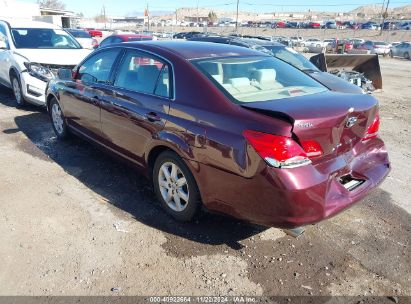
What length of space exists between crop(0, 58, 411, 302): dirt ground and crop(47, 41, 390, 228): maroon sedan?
0.41m

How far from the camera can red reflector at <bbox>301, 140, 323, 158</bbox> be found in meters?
2.84

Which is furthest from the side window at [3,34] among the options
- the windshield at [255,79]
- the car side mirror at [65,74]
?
the windshield at [255,79]

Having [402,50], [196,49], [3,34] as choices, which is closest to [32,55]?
[3,34]

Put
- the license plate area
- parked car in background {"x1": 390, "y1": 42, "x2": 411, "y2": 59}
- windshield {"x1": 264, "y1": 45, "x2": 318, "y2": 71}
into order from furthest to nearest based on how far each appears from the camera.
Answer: parked car in background {"x1": 390, "y1": 42, "x2": 411, "y2": 59} < windshield {"x1": 264, "y1": 45, "x2": 318, "y2": 71} < the license plate area

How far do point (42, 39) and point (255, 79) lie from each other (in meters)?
6.91

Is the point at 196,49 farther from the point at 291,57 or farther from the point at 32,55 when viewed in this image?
the point at 291,57

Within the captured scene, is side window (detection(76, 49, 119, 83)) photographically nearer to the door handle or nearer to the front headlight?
the door handle

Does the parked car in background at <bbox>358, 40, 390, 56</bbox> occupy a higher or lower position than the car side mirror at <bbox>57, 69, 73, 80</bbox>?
lower

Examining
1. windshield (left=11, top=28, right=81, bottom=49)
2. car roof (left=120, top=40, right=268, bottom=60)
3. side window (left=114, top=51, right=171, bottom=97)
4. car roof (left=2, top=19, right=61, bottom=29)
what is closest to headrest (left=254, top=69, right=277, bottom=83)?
car roof (left=120, top=40, right=268, bottom=60)

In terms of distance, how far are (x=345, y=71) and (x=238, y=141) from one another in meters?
9.64

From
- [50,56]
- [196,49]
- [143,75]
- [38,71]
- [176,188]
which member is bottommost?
[176,188]

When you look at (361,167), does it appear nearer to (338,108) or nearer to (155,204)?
(338,108)

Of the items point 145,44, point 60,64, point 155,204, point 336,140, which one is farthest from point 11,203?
point 60,64

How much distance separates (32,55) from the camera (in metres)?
7.92
